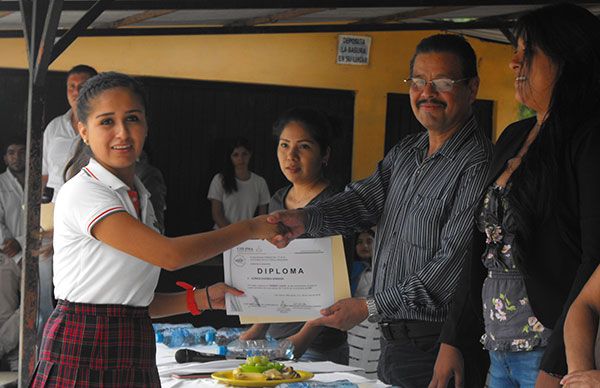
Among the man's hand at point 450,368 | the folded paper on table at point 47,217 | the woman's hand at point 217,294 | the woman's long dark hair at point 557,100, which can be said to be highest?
the woman's long dark hair at point 557,100

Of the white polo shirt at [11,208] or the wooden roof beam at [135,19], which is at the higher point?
the wooden roof beam at [135,19]

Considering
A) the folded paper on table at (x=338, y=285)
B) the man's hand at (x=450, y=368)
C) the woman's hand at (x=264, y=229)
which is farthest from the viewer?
the folded paper on table at (x=338, y=285)

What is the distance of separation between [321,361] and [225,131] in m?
7.68

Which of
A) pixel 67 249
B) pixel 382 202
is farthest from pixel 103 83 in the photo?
pixel 382 202

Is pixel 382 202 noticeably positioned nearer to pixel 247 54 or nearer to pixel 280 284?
pixel 280 284

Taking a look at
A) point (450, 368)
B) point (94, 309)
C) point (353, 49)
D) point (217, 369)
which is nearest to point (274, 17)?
point (353, 49)

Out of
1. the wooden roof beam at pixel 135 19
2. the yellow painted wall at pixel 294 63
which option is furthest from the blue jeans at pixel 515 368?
the yellow painted wall at pixel 294 63

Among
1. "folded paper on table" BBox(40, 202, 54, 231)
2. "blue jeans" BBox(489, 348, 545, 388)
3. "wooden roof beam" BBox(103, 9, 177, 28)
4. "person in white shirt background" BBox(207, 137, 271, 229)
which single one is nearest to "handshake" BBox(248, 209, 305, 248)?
"blue jeans" BBox(489, 348, 545, 388)

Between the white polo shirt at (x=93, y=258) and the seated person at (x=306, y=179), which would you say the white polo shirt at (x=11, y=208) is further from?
the white polo shirt at (x=93, y=258)

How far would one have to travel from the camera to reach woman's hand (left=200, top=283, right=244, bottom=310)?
347 cm

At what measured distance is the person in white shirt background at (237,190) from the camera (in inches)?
438

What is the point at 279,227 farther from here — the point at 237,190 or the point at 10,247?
the point at 237,190

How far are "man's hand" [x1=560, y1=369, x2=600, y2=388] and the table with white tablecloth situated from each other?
53.0 inches

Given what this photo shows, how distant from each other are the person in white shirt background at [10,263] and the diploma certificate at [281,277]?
5.62 m
